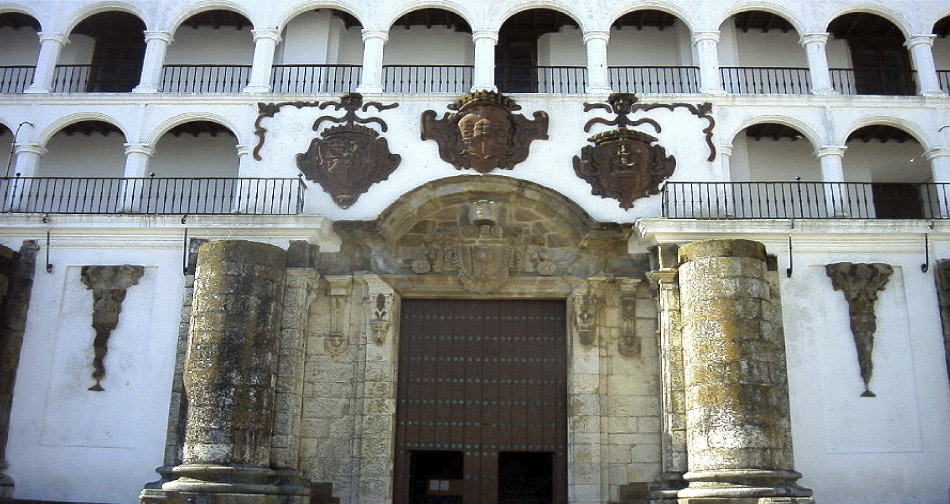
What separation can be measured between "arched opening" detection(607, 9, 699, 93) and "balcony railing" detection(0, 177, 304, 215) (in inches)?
211

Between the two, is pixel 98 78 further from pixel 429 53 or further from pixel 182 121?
pixel 429 53

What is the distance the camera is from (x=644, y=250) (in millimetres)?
12750

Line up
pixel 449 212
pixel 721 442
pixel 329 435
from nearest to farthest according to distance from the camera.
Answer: pixel 721 442 < pixel 329 435 < pixel 449 212

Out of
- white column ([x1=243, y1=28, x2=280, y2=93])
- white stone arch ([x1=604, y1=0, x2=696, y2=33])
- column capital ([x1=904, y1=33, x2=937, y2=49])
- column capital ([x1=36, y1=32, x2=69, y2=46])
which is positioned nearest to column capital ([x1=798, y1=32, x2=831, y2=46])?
column capital ([x1=904, y1=33, x2=937, y2=49])

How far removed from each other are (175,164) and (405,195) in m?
4.44

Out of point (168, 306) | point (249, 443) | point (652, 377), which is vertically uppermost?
point (168, 306)

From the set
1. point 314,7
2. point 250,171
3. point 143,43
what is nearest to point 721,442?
point 250,171

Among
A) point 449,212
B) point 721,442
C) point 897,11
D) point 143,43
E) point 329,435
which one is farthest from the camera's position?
point 143,43

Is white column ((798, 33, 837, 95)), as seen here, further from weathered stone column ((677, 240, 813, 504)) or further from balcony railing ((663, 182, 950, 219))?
weathered stone column ((677, 240, 813, 504))

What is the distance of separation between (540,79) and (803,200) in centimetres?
442

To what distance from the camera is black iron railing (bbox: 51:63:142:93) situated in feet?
49.1

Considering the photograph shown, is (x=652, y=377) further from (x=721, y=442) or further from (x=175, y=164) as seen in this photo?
(x=175, y=164)

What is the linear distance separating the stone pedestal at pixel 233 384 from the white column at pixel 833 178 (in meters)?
7.75

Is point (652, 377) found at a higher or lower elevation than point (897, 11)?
lower
